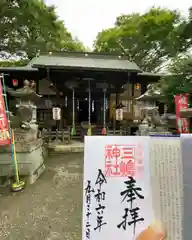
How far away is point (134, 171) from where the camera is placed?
158 cm

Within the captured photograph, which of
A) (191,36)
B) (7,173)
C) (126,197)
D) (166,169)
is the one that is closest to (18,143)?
(7,173)

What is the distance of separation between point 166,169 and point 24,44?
14.4 metres

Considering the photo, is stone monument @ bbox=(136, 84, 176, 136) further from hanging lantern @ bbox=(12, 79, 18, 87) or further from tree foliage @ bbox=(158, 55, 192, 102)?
hanging lantern @ bbox=(12, 79, 18, 87)

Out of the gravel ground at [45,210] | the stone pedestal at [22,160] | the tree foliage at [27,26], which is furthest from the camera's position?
the tree foliage at [27,26]

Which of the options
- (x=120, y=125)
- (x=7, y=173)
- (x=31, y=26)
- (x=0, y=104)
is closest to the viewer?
(x=0, y=104)

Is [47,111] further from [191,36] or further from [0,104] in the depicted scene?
[191,36]

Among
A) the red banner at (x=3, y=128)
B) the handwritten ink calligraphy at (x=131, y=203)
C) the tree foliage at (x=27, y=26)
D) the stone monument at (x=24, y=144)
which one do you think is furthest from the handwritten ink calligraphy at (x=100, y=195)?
the tree foliage at (x=27, y=26)

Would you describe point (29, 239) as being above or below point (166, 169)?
below

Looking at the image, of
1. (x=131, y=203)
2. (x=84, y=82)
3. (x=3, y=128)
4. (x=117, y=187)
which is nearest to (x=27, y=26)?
(x=84, y=82)

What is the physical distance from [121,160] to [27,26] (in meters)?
14.2

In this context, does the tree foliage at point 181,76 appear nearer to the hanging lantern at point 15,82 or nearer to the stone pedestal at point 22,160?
the stone pedestal at point 22,160

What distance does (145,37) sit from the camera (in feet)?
52.0

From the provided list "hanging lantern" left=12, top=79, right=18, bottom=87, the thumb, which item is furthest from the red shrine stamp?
"hanging lantern" left=12, top=79, right=18, bottom=87

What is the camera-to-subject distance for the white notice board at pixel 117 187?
5.08 feet
